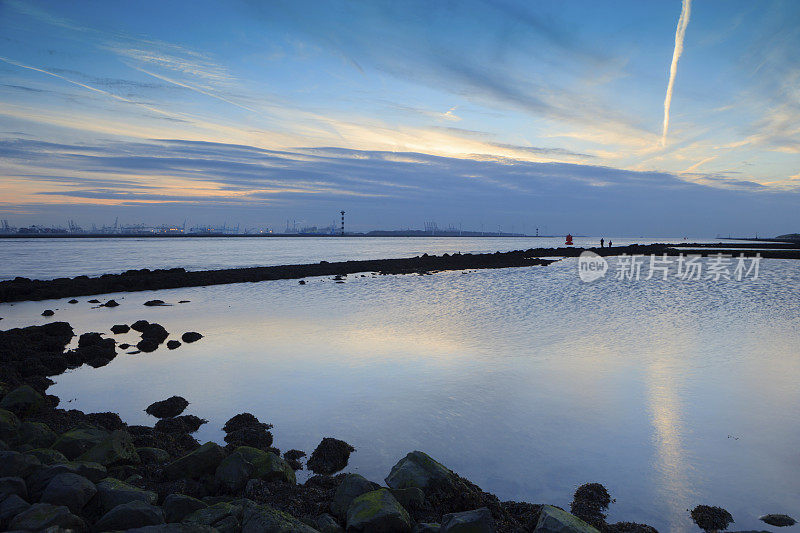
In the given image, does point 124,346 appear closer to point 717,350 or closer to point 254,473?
point 254,473

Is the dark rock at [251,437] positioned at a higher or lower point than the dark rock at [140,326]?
higher

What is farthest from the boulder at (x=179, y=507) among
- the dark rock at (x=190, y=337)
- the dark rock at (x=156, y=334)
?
the dark rock at (x=190, y=337)

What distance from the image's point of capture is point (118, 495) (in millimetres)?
4660

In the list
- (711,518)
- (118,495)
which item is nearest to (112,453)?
(118,495)

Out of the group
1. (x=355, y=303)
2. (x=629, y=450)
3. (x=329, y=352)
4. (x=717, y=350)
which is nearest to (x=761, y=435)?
(x=629, y=450)

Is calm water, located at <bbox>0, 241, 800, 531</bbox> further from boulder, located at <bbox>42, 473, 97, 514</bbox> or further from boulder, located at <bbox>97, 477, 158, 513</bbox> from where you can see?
boulder, located at <bbox>42, 473, 97, 514</bbox>

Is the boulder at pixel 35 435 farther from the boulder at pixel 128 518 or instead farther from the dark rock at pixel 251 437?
the boulder at pixel 128 518

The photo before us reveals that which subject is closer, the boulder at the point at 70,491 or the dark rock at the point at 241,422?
the boulder at the point at 70,491

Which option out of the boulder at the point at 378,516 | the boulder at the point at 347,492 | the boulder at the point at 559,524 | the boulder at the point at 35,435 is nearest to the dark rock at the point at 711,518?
the boulder at the point at 559,524

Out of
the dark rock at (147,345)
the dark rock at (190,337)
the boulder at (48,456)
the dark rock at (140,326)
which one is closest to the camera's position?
the boulder at (48,456)

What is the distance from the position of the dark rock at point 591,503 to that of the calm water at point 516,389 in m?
0.14

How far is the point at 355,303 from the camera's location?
23094mm

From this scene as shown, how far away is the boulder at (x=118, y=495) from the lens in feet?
15.1

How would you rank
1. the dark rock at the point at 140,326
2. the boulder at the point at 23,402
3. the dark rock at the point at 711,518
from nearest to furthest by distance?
the dark rock at the point at 711,518 < the boulder at the point at 23,402 < the dark rock at the point at 140,326
